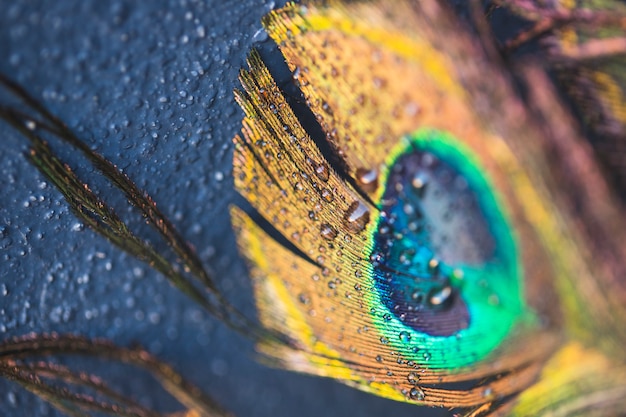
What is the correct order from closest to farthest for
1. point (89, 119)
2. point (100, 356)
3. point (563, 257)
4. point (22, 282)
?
point (563, 257), point (89, 119), point (22, 282), point (100, 356)

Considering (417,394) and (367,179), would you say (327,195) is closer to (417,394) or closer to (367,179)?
(367,179)

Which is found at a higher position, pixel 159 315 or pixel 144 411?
pixel 159 315

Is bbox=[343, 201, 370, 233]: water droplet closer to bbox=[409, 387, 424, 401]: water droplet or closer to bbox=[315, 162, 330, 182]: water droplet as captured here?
bbox=[315, 162, 330, 182]: water droplet

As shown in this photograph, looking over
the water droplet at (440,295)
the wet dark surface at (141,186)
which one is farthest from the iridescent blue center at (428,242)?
the wet dark surface at (141,186)

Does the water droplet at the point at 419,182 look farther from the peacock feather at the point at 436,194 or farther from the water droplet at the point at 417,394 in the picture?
the water droplet at the point at 417,394

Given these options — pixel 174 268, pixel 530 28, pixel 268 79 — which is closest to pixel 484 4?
pixel 530 28

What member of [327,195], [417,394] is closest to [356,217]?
[327,195]

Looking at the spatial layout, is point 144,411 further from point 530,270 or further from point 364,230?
point 530,270
